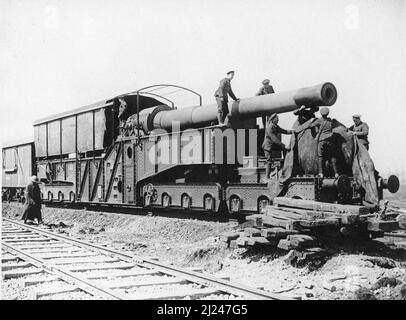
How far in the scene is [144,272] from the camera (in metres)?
7.34

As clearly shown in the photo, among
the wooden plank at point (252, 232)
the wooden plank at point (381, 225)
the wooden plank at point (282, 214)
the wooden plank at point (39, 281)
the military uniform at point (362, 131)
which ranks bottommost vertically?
the wooden plank at point (39, 281)

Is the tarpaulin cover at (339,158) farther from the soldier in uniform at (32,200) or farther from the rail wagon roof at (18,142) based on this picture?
the rail wagon roof at (18,142)

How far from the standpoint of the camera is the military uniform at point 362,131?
30.8 feet

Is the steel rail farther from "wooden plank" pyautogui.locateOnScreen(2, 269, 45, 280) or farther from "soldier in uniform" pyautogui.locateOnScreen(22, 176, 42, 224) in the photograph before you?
"soldier in uniform" pyautogui.locateOnScreen(22, 176, 42, 224)

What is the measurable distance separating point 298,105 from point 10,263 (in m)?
6.02

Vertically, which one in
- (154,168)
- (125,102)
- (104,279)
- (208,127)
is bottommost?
(104,279)

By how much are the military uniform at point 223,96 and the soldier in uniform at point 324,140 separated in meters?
2.92

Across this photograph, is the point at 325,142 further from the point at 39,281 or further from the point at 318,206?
the point at 39,281

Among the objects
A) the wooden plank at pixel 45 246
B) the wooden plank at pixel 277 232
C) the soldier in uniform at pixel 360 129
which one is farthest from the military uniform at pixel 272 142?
the wooden plank at pixel 45 246

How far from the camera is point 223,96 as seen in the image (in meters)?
11.6

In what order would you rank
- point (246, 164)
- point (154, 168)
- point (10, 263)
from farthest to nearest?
point (154, 168) → point (246, 164) → point (10, 263)

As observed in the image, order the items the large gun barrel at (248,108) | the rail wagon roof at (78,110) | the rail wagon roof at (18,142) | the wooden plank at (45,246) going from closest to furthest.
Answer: the large gun barrel at (248,108) → the wooden plank at (45,246) → the rail wagon roof at (78,110) → the rail wagon roof at (18,142)
